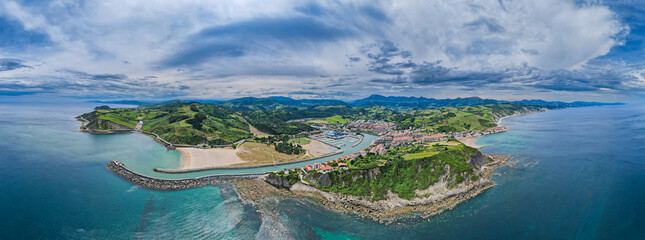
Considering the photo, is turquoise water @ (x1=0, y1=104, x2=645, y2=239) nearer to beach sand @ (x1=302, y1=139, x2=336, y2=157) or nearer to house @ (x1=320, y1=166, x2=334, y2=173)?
house @ (x1=320, y1=166, x2=334, y2=173)

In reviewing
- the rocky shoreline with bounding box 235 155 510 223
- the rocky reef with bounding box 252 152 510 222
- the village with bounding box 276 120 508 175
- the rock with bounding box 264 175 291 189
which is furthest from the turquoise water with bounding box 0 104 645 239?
the village with bounding box 276 120 508 175

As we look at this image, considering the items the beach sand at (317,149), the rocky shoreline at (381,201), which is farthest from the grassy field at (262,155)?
the rocky shoreline at (381,201)

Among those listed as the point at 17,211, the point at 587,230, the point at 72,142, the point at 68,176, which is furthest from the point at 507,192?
the point at 72,142

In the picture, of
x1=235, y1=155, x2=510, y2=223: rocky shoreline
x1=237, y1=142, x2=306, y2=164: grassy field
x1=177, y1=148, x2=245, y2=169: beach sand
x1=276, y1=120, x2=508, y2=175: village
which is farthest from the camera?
x1=237, y1=142, x2=306, y2=164: grassy field

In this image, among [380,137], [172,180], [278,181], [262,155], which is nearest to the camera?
[278,181]

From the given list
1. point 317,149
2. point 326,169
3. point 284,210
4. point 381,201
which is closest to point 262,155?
point 317,149

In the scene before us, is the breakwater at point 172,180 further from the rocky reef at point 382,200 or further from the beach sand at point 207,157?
the beach sand at point 207,157

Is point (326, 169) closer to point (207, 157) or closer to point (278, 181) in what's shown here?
point (278, 181)
